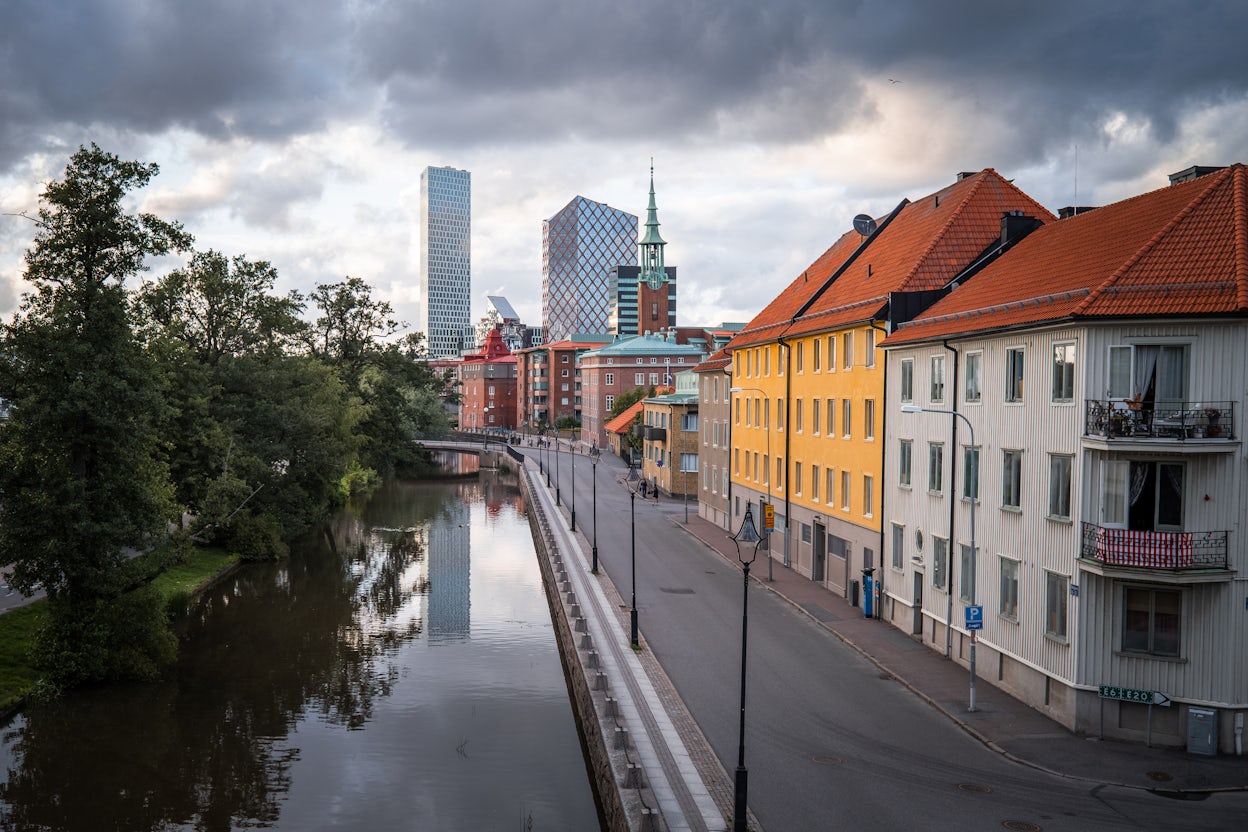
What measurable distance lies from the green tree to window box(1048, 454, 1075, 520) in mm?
22559

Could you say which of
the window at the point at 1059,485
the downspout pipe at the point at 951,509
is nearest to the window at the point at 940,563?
the downspout pipe at the point at 951,509

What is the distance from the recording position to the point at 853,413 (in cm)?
3566

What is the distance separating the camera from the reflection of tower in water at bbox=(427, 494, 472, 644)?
124ft

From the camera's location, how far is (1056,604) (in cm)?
2216

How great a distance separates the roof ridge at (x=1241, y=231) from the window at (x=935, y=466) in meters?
9.37

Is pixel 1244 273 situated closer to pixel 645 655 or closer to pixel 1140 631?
pixel 1140 631

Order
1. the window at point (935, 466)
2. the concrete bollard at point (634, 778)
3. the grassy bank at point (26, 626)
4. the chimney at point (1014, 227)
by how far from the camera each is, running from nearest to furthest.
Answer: the concrete bollard at point (634, 778)
the grassy bank at point (26, 626)
the window at point (935, 466)
the chimney at point (1014, 227)

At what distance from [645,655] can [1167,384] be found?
14.8 meters

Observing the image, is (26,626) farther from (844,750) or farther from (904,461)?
(904,461)

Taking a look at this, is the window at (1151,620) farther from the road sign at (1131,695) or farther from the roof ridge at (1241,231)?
the roof ridge at (1241,231)

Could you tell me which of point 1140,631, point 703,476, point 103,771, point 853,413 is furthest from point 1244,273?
point 703,476

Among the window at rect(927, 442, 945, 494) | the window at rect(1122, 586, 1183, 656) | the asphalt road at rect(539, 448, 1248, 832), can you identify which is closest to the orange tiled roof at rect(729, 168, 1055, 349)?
the window at rect(927, 442, 945, 494)

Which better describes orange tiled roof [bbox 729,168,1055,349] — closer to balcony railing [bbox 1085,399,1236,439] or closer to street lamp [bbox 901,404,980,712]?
street lamp [bbox 901,404,980,712]

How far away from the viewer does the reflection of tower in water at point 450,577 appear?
37834 mm
